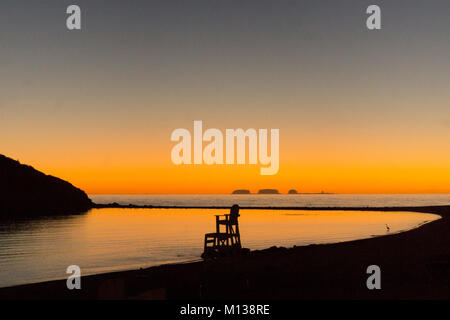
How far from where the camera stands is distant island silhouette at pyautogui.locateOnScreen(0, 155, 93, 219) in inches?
5507

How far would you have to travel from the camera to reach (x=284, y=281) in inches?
648

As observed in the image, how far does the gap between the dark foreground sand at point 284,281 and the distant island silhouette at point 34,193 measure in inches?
4984

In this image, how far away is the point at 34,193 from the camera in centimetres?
14812

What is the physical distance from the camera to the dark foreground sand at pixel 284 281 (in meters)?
13.2

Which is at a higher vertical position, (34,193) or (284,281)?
(34,193)

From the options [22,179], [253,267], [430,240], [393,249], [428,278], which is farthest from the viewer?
[22,179]

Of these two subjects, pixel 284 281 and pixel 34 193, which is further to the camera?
pixel 34 193

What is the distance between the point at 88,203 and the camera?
522ft

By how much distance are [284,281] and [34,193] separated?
14653 centimetres

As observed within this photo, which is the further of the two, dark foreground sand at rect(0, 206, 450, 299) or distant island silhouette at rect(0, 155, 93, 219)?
distant island silhouette at rect(0, 155, 93, 219)

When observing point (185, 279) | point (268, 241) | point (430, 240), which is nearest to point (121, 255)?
point (268, 241)

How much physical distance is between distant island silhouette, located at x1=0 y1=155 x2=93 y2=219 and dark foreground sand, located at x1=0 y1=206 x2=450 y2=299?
127 metres
